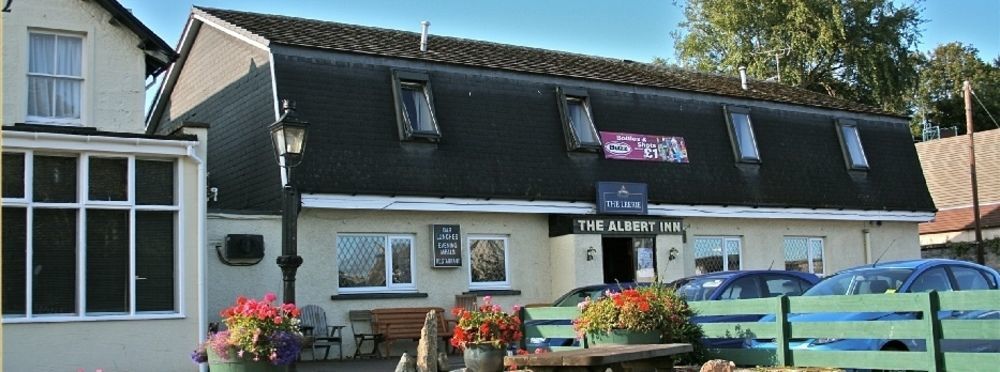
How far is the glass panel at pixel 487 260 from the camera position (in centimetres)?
2055

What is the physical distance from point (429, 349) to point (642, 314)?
9.63 ft

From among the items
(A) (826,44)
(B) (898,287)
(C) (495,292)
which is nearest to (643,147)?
(C) (495,292)

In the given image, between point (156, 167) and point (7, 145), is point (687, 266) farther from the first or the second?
point (7, 145)

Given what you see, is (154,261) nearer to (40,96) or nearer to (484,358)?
(40,96)

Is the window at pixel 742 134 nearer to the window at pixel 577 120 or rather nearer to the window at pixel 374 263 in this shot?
the window at pixel 577 120

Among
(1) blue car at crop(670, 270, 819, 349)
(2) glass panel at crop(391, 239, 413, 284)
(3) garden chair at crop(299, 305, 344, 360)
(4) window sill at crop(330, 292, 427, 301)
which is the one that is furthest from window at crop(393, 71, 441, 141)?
(1) blue car at crop(670, 270, 819, 349)

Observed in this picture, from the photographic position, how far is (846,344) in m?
11.8

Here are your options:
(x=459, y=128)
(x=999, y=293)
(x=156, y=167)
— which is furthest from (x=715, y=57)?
(x=999, y=293)

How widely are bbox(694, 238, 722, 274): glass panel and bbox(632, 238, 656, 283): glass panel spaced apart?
1759 millimetres

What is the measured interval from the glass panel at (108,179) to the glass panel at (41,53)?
1.95 metres

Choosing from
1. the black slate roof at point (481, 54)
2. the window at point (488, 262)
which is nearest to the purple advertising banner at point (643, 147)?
the black slate roof at point (481, 54)

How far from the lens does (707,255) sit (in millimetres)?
23766

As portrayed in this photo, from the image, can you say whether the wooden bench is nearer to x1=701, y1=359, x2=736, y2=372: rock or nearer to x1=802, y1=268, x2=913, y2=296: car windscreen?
x1=802, y1=268, x2=913, y2=296: car windscreen

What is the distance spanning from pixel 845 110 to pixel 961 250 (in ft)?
30.2
